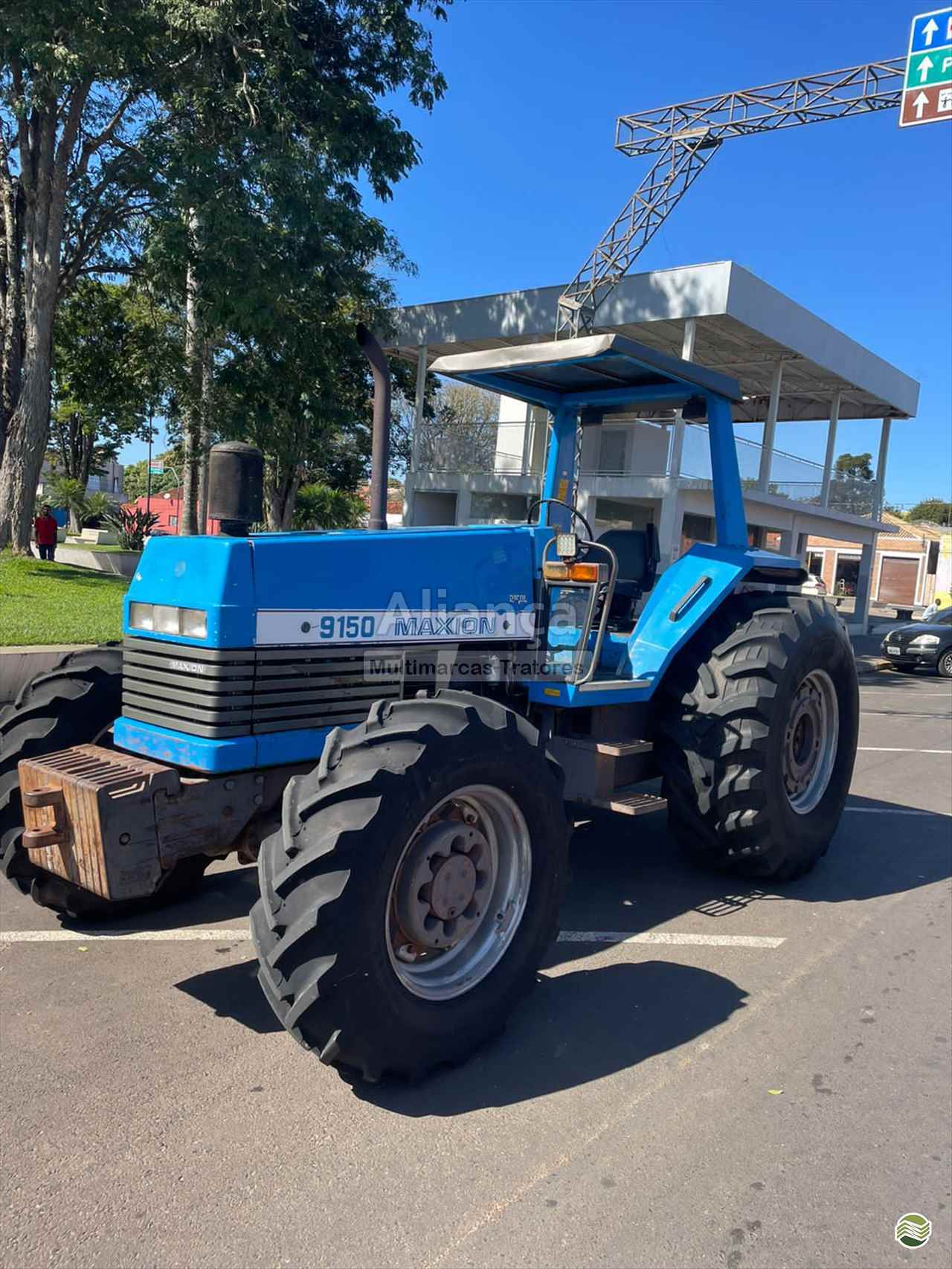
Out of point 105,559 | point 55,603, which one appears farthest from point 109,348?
point 55,603

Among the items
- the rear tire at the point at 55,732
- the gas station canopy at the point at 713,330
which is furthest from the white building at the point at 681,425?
the rear tire at the point at 55,732

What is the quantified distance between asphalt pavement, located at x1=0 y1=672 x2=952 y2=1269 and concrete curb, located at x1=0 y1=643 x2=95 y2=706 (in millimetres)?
4535

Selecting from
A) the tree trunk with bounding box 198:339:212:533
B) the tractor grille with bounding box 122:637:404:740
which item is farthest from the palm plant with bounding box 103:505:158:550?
the tractor grille with bounding box 122:637:404:740

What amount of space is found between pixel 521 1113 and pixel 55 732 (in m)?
2.30

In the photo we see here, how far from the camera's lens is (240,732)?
3375 millimetres

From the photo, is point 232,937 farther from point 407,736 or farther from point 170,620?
point 407,736

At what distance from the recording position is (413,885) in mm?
3162

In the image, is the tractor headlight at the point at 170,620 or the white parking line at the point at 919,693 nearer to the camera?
the tractor headlight at the point at 170,620

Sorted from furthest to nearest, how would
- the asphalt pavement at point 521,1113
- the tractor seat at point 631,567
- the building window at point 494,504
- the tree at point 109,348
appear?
the tree at point 109,348 < the building window at point 494,504 < the tractor seat at point 631,567 < the asphalt pavement at point 521,1113

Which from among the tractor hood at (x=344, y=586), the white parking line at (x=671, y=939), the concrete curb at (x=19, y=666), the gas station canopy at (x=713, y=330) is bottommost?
the white parking line at (x=671, y=939)

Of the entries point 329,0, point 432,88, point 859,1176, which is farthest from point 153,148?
point 859,1176

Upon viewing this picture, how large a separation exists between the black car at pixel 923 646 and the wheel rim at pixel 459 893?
16271 millimetres

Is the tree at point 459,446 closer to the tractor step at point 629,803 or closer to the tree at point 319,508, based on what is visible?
the tree at point 319,508

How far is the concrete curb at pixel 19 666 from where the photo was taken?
→ 8523 millimetres
